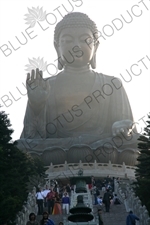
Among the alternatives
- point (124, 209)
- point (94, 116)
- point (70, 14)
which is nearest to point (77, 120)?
point (94, 116)

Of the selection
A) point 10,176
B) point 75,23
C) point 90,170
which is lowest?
point 10,176

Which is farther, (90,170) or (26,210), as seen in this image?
(90,170)

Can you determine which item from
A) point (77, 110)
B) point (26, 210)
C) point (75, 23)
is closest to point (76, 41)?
point (75, 23)

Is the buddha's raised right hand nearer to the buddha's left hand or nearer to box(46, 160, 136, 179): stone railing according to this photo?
box(46, 160, 136, 179): stone railing

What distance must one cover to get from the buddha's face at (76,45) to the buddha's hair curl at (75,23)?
0.24 metres

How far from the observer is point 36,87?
2283cm

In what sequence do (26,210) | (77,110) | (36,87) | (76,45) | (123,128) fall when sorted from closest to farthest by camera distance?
1. (26,210)
2. (36,87)
3. (123,128)
4. (77,110)
5. (76,45)

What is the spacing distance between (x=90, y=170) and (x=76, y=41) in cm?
747

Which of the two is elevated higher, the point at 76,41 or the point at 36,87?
the point at 76,41

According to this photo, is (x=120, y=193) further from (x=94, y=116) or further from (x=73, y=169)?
(x=94, y=116)

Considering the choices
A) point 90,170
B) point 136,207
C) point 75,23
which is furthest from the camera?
point 75,23

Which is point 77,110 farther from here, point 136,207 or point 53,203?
point 136,207

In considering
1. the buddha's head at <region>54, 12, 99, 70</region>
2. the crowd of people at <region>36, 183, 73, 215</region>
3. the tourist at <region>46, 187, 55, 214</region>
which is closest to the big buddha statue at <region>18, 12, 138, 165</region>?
the buddha's head at <region>54, 12, 99, 70</region>

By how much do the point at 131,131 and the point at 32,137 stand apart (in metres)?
4.51
